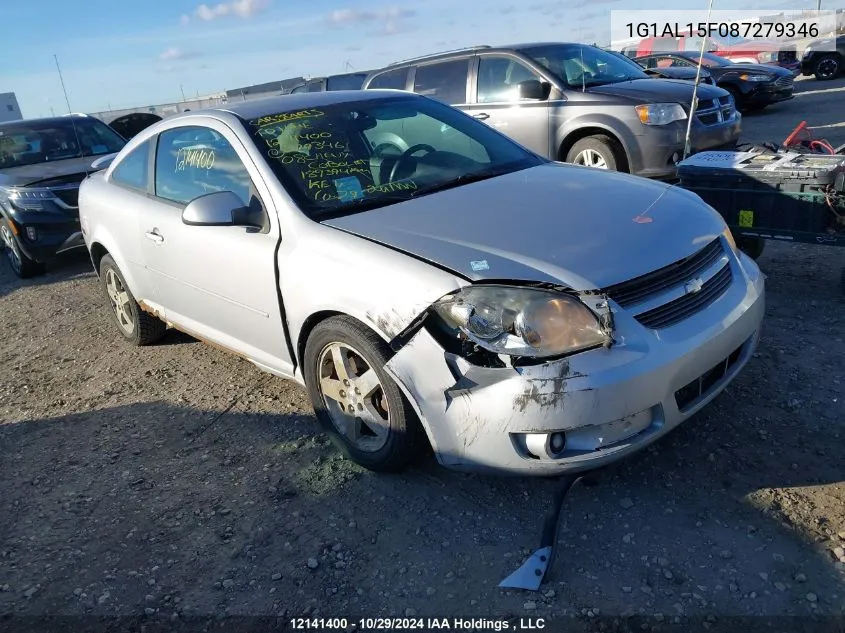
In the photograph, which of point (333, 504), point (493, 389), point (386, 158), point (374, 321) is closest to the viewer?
point (493, 389)

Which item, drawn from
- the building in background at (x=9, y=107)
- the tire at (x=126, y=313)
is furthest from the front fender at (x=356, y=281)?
the building in background at (x=9, y=107)

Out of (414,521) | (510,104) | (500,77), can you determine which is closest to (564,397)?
(414,521)

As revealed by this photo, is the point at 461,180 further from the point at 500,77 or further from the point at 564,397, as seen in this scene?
the point at 500,77

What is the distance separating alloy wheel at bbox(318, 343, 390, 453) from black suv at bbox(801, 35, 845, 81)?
19.9 m

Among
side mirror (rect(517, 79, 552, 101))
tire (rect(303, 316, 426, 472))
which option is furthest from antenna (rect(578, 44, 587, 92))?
tire (rect(303, 316, 426, 472))

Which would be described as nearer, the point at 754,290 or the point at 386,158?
the point at 754,290

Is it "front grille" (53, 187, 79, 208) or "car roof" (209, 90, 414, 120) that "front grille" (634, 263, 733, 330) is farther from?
"front grille" (53, 187, 79, 208)

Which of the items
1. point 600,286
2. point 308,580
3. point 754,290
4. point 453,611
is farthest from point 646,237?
point 308,580

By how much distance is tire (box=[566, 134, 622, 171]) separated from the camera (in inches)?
283

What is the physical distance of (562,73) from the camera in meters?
7.71

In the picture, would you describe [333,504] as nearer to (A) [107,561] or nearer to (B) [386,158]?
(A) [107,561]

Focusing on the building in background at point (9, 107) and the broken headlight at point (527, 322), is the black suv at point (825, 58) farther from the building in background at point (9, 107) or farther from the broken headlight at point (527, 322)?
the building in background at point (9, 107)

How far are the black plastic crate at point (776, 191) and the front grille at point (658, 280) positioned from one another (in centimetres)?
169

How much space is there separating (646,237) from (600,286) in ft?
1.44
